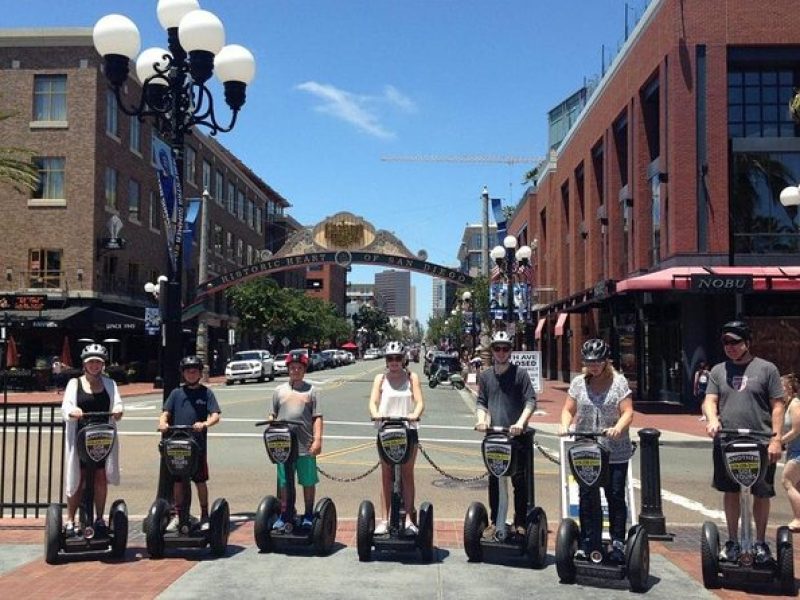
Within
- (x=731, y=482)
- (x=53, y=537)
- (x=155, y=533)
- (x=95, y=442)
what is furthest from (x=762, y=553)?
(x=53, y=537)

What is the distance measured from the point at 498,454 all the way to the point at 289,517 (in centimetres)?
200

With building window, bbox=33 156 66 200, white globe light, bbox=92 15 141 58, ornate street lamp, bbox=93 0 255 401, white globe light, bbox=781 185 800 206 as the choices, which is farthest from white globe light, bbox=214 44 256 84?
building window, bbox=33 156 66 200

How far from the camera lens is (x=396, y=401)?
7238 mm

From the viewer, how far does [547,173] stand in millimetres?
49844

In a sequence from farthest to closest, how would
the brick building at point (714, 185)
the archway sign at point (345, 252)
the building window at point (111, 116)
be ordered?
the archway sign at point (345, 252)
the building window at point (111, 116)
the brick building at point (714, 185)

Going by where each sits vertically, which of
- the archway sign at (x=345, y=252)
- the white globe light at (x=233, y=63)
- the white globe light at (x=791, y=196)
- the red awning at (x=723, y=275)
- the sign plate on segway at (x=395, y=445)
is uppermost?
the archway sign at (x=345, y=252)

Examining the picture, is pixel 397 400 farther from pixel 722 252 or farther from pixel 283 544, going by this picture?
pixel 722 252

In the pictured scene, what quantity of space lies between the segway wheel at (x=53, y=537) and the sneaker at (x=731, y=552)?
A: 17.6 ft

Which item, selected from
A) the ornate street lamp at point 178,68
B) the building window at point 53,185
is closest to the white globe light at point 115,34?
the ornate street lamp at point 178,68

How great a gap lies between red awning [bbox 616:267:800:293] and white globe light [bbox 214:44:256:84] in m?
14.9

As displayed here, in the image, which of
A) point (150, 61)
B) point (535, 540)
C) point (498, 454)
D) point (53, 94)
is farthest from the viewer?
point (53, 94)

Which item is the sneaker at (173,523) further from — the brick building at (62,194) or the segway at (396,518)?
the brick building at (62,194)

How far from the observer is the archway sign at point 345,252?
4656 centimetres

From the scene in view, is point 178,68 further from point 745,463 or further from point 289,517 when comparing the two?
point 745,463
